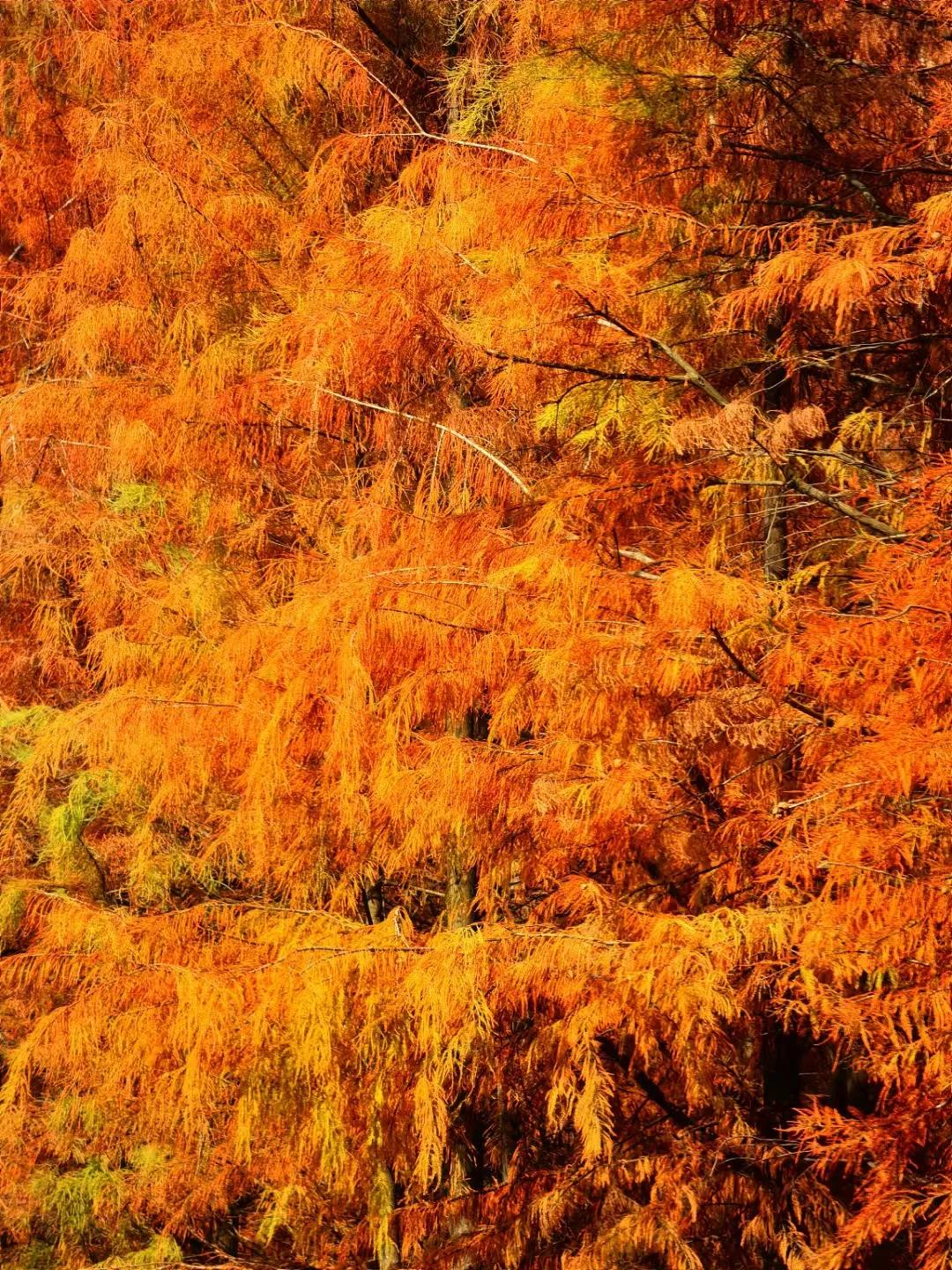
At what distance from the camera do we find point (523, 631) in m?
→ 3.95

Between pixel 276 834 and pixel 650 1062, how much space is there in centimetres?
143

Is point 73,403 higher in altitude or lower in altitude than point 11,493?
higher

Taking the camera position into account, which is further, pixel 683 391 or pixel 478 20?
pixel 478 20

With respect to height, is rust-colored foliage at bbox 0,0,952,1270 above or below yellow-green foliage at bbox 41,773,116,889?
above

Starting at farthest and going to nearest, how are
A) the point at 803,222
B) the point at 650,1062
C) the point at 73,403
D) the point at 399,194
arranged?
the point at 73,403, the point at 399,194, the point at 650,1062, the point at 803,222

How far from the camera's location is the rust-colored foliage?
11.3 ft

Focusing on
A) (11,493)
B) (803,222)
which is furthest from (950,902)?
(11,493)

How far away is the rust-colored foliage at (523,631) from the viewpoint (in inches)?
135

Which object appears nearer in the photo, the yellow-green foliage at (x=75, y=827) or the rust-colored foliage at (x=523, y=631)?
the rust-colored foliage at (x=523, y=631)

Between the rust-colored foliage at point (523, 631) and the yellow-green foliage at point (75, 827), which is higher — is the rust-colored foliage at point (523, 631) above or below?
above

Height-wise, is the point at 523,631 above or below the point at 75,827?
above

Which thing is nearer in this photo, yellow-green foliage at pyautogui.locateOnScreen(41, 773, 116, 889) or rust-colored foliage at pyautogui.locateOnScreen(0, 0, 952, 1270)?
rust-colored foliage at pyautogui.locateOnScreen(0, 0, 952, 1270)

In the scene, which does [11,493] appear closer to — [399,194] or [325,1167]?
[399,194]

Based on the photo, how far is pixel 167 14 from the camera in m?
6.75
